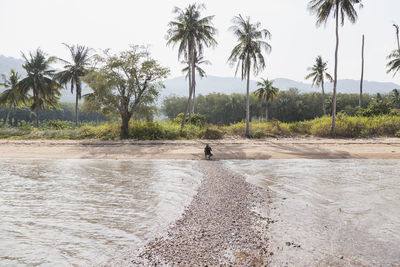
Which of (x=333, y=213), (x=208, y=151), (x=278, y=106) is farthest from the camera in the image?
(x=278, y=106)

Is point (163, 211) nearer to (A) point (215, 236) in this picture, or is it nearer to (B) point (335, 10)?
(A) point (215, 236)

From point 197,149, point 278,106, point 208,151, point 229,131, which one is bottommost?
point 197,149

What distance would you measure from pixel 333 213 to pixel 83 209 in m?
6.32

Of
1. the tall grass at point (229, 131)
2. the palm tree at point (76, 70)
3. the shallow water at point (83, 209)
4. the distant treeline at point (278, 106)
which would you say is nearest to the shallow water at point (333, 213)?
the shallow water at point (83, 209)

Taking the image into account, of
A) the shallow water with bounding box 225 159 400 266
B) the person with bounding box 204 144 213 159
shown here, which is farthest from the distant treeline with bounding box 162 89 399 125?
the shallow water with bounding box 225 159 400 266

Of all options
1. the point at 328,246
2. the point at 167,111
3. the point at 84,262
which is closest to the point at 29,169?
the point at 84,262

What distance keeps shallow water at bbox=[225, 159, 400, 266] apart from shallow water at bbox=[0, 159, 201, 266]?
2.56m

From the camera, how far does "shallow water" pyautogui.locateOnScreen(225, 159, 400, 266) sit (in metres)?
4.09

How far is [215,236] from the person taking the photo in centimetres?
465

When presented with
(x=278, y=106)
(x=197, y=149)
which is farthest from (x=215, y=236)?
(x=278, y=106)

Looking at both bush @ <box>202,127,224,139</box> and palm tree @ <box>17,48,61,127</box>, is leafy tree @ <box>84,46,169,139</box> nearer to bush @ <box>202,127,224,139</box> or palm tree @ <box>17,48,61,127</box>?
bush @ <box>202,127,224,139</box>

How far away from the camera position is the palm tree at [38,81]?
2923 cm

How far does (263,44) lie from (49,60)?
2559 cm

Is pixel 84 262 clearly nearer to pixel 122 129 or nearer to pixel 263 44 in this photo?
pixel 122 129
